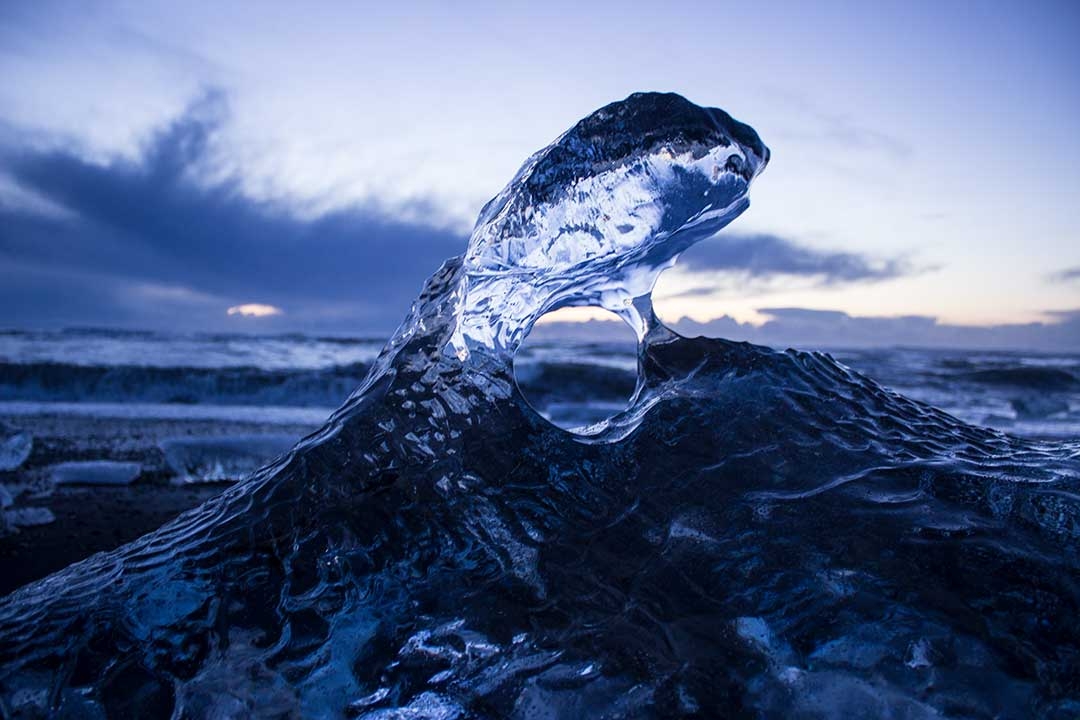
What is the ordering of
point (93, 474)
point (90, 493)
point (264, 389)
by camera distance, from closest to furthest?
1. point (90, 493)
2. point (93, 474)
3. point (264, 389)

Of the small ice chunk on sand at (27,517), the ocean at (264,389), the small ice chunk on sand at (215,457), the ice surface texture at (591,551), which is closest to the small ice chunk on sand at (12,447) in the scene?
the small ice chunk on sand at (215,457)

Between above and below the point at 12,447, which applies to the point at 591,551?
above

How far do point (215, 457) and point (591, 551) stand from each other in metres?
4.10

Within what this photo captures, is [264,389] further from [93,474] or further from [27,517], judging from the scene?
[27,517]

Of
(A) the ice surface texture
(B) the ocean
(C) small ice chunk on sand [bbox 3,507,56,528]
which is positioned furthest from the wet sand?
(A) the ice surface texture

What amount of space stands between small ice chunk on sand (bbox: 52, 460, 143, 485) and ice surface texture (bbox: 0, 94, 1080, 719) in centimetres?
336

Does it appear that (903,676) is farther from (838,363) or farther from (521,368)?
(521,368)

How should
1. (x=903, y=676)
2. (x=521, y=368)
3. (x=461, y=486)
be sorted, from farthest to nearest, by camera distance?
(x=521, y=368), (x=461, y=486), (x=903, y=676)

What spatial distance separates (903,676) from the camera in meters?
0.95

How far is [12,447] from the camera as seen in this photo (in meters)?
4.62

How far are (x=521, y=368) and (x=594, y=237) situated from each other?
37.2 ft

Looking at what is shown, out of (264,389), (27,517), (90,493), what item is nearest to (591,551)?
(27,517)

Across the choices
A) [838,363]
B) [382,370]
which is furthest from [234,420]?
[838,363]

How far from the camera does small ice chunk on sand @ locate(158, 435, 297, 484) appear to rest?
4449 millimetres
